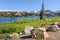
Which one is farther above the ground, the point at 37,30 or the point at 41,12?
the point at 37,30

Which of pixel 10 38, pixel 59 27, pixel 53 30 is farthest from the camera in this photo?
pixel 59 27

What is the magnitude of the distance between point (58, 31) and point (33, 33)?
3.88 meters

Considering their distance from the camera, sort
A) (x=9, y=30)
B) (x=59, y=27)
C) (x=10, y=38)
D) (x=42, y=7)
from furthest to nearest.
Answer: (x=42, y=7), (x=9, y=30), (x=59, y=27), (x=10, y=38)

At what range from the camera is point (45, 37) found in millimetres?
15836

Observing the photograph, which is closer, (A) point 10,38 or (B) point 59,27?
(A) point 10,38

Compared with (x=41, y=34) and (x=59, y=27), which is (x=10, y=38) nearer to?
(x=41, y=34)

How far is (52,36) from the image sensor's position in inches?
650

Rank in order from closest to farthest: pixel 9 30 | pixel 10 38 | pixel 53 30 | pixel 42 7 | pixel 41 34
Answer: pixel 41 34 < pixel 10 38 < pixel 53 30 < pixel 9 30 < pixel 42 7

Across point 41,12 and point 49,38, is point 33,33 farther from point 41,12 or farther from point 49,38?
point 41,12

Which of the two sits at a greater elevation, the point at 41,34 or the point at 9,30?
the point at 41,34

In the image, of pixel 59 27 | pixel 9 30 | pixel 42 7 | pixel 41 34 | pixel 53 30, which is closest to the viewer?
pixel 41 34

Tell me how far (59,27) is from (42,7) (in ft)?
93.5

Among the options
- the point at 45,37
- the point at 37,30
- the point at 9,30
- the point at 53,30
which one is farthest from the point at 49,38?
the point at 9,30

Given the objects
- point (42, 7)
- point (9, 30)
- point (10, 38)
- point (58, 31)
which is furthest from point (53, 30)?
point (42, 7)
